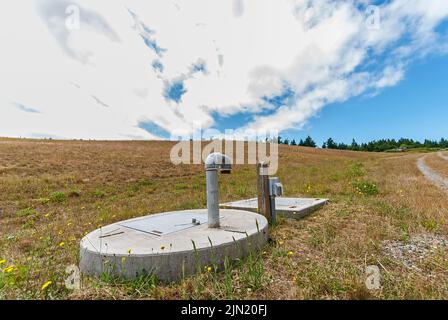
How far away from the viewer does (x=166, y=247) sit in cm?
283

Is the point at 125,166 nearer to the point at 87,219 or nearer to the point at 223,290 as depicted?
the point at 87,219

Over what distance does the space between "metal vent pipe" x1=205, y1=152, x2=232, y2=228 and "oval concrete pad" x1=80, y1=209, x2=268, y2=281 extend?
0.19 metres

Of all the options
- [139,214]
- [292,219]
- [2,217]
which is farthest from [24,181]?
[292,219]

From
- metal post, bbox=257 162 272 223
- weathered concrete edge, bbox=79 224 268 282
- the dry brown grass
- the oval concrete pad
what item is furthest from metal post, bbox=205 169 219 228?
the dry brown grass

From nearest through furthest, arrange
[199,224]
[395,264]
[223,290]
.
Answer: [223,290] < [395,264] < [199,224]

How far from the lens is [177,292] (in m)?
2.45

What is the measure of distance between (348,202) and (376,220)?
1776 millimetres

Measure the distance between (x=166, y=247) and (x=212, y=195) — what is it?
1.09 metres

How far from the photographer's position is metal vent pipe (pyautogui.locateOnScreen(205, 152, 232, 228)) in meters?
3.56

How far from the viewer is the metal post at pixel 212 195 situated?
3.59 metres

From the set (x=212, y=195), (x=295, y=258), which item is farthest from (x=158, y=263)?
(x=295, y=258)

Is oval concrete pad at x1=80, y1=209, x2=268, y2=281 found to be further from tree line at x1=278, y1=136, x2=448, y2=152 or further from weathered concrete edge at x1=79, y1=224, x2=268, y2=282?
tree line at x1=278, y1=136, x2=448, y2=152

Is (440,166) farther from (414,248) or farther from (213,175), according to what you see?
(213,175)

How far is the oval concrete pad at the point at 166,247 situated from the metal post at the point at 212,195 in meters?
0.13
